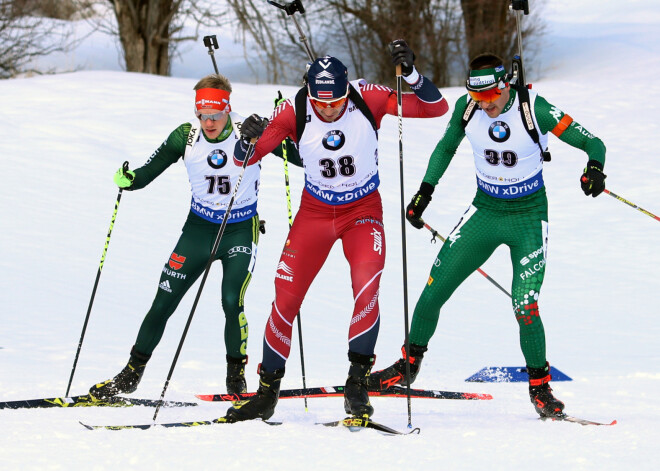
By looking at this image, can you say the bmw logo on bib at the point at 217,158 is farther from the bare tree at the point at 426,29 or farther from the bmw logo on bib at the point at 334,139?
the bare tree at the point at 426,29

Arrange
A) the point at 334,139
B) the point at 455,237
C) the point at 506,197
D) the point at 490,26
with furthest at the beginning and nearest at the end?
1. the point at 490,26
2. the point at 455,237
3. the point at 506,197
4. the point at 334,139

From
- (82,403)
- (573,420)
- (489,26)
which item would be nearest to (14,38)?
(489,26)

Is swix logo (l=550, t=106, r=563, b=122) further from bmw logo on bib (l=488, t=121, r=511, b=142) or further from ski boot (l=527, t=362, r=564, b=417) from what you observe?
ski boot (l=527, t=362, r=564, b=417)

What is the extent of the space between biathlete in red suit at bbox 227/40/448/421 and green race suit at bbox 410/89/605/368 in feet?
1.47

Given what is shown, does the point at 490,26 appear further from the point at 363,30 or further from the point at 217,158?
the point at 217,158

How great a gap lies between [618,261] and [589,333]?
111 inches

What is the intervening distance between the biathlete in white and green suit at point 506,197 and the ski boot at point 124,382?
172cm

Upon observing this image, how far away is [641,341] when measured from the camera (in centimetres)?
905

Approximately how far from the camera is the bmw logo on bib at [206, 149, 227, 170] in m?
6.08

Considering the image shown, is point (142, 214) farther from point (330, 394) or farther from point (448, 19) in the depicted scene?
point (448, 19)

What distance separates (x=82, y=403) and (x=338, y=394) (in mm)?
1590

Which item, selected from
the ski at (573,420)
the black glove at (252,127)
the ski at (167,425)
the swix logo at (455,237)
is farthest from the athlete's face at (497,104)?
the ski at (167,425)

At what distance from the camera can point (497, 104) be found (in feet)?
17.9

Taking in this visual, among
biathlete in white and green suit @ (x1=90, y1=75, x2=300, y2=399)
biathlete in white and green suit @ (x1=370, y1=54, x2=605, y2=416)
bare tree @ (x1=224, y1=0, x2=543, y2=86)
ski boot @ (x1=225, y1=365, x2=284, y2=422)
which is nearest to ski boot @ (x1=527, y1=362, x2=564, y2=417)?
biathlete in white and green suit @ (x1=370, y1=54, x2=605, y2=416)
